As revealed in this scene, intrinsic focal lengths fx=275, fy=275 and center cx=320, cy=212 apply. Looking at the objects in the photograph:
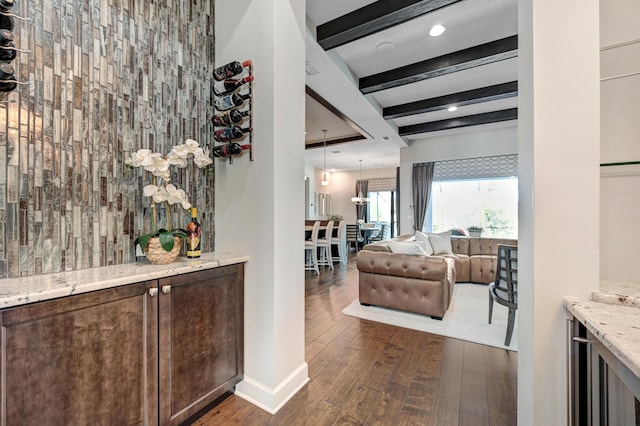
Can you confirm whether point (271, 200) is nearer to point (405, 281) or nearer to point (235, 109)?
point (235, 109)

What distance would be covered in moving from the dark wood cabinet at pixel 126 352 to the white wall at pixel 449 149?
5715 mm

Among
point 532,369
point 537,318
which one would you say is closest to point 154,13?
point 537,318

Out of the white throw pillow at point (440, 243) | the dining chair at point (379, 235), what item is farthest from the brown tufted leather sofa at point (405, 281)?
the dining chair at point (379, 235)

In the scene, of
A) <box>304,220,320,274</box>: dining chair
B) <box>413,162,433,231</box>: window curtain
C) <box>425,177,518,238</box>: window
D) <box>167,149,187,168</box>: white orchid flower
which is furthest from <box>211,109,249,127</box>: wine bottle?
<box>425,177,518,238</box>: window

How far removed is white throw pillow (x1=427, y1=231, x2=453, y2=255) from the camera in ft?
16.5

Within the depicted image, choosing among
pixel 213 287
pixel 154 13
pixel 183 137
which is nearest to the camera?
pixel 213 287

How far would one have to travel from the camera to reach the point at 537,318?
0.92m

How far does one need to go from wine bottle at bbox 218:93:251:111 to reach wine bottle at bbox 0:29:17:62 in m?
1.00

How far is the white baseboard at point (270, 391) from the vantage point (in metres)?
1.69

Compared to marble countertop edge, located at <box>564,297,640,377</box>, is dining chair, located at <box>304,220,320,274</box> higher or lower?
lower

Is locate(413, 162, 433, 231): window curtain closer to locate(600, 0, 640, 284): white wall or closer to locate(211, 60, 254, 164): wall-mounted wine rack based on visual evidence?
locate(211, 60, 254, 164): wall-mounted wine rack

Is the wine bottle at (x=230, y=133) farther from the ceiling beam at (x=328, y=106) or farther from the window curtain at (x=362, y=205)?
the window curtain at (x=362, y=205)

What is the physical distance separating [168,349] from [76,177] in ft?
3.31

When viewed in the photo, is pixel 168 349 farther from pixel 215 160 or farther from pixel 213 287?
pixel 215 160
